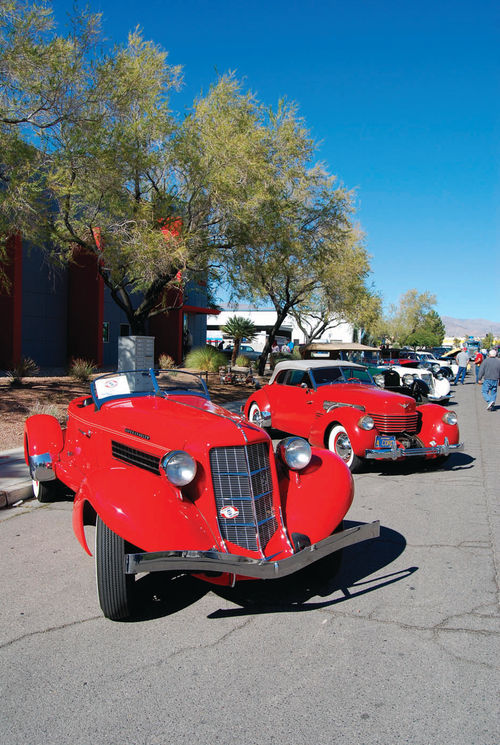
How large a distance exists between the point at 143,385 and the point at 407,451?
399cm

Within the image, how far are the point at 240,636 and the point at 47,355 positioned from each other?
2190 cm

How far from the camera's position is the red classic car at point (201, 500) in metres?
3.39

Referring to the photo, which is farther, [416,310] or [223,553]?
[416,310]

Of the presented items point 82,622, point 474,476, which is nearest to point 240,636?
point 82,622

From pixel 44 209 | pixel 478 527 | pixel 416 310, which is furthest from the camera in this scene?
pixel 416 310

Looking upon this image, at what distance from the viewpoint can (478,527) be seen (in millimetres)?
5570

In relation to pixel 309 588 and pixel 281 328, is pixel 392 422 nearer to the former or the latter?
pixel 309 588

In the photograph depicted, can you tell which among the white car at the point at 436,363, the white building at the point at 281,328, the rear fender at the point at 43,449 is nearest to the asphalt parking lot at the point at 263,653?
the rear fender at the point at 43,449

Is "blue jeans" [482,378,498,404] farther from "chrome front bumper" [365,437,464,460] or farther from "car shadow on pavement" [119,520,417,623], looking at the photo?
"car shadow on pavement" [119,520,417,623]

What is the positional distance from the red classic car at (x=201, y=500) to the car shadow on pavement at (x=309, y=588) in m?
0.24

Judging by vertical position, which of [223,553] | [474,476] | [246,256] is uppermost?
[246,256]

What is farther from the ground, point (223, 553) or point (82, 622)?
point (223, 553)

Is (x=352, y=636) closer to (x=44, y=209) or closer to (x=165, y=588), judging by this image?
(x=165, y=588)

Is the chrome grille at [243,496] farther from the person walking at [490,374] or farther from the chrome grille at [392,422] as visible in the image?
the person walking at [490,374]
